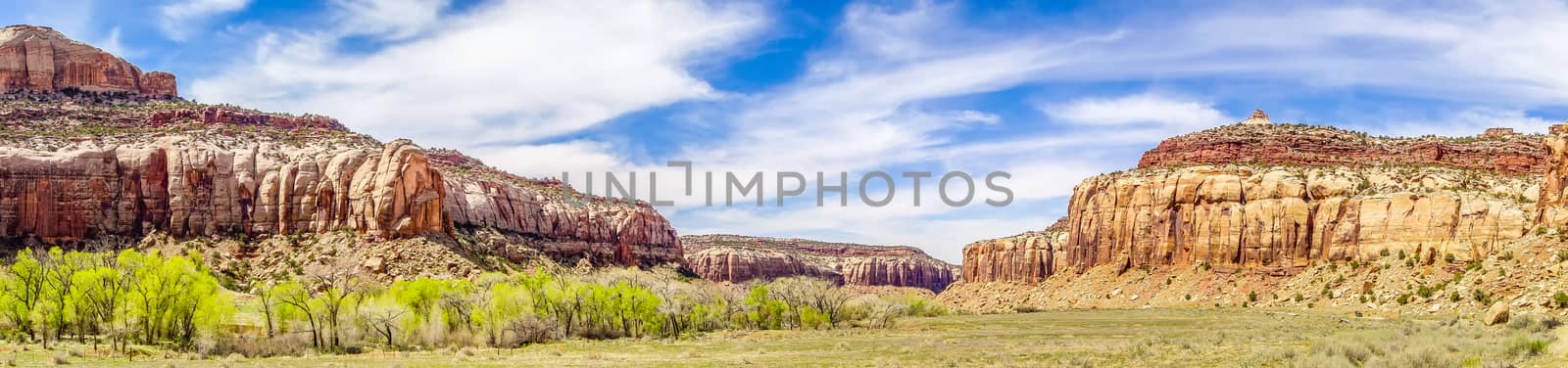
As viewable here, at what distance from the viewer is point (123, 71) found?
11038cm

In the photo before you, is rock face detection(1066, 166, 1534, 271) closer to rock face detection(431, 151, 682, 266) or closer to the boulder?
the boulder

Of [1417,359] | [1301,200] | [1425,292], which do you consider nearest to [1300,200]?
[1301,200]

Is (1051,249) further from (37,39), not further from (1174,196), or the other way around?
(37,39)

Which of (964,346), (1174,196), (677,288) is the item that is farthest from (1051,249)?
(964,346)

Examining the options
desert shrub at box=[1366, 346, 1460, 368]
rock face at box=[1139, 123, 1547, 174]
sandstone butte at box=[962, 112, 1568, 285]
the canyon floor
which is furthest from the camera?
rock face at box=[1139, 123, 1547, 174]

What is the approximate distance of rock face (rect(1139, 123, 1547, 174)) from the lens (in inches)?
3701

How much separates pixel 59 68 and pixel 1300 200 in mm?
116490

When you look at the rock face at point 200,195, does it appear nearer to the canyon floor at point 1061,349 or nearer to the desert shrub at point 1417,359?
the canyon floor at point 1061,349

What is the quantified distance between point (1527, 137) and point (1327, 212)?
24652 mm

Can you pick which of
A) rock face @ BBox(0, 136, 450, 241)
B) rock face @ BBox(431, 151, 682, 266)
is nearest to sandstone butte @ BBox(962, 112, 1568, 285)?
rock face @ BBox(431, 151, 682, 266)

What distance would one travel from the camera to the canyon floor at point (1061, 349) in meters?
28.4

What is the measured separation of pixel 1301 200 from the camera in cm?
9156

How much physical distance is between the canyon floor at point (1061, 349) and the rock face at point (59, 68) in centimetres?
7976

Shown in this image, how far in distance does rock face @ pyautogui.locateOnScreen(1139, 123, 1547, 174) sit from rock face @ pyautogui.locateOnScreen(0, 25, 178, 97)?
105 meters
